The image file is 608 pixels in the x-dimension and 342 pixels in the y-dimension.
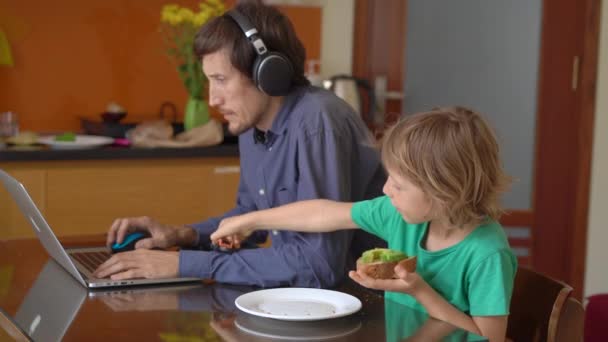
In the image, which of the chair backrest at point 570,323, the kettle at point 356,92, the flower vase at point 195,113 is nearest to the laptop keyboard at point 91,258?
the chair backrest at point 570,323

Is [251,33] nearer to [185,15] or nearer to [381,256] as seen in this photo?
[381,256]

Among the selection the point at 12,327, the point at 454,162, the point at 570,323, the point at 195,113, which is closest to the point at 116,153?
the point at 195,113

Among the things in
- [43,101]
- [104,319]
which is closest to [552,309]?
[104,319]

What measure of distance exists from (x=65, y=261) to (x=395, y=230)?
2.17ft

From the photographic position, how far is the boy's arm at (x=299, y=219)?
194 cm

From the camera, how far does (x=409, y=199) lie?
173 cm

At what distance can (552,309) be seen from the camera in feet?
5.74

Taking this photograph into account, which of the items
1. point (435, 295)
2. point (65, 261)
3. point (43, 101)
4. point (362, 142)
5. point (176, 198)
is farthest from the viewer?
point (43, 101)

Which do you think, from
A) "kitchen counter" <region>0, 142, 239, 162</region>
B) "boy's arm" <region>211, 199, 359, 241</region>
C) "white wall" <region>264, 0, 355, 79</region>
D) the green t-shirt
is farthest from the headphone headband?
"white wall" <region>264, 0, 355, 79</region>

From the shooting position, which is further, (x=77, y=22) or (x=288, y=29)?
(x=77, y=22)

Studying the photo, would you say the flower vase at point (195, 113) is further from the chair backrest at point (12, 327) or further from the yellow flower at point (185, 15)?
the chair backrest at point (12, 327)

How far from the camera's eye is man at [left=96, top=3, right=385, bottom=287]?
1887 mm

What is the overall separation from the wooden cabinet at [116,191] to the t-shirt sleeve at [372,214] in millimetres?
1794

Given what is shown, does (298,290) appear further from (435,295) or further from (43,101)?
(43,101)
